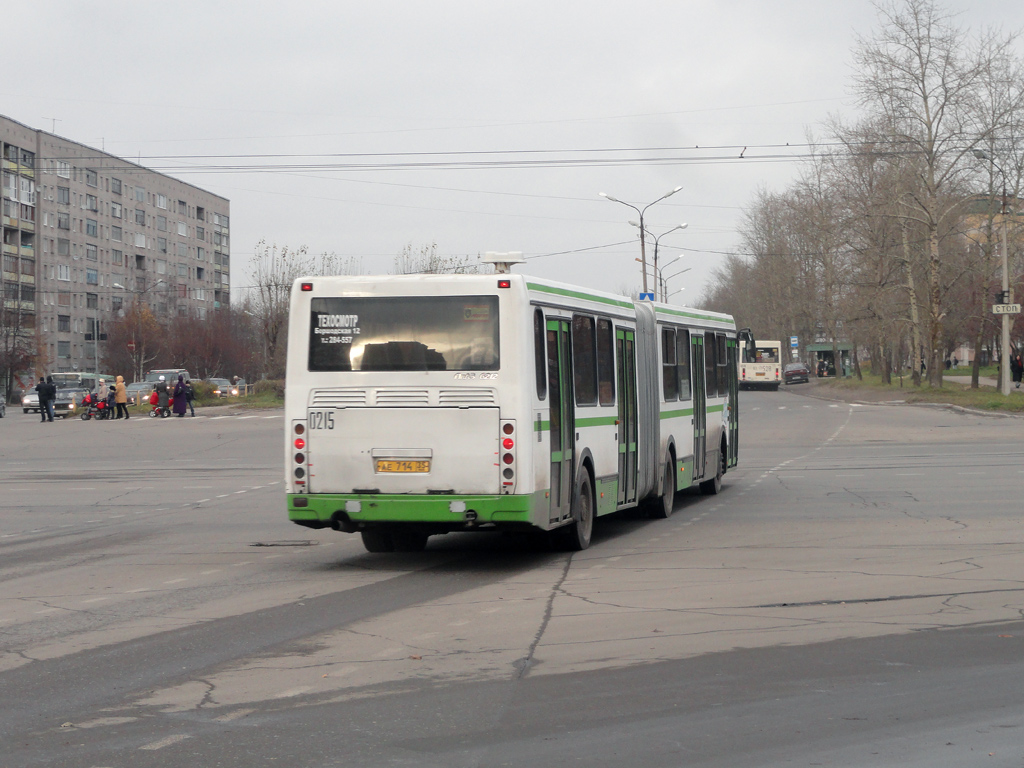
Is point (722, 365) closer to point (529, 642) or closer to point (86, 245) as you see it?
point (529, 642)

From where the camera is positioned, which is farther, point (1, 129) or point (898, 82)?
point (1, 129)

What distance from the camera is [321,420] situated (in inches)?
444

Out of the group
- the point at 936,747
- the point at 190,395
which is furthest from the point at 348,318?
the point at 190,395

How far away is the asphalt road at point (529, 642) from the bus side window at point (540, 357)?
1642mm

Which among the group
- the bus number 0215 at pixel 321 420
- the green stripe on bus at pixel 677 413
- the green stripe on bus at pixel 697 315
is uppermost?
the green stripe on bus at pixel 697 315

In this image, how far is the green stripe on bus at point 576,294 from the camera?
11478 millimetres

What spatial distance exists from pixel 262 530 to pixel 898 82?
1586 inches

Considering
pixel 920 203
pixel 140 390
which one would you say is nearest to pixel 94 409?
pixel 140 390

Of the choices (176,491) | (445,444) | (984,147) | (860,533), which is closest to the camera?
(445,444)

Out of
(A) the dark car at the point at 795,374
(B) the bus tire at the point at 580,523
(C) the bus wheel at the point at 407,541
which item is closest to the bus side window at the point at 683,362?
(B) the bus tire at the point at 580,523

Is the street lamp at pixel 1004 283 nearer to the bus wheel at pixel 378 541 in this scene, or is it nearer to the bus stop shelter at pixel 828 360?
the bus wheel at pixel 378 541

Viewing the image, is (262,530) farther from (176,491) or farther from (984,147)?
(984,147)

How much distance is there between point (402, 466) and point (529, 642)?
3.56 metres

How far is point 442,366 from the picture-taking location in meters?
11.1
